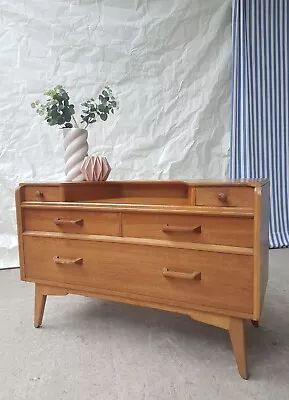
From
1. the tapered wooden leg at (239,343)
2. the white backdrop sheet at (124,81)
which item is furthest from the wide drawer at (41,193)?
the white backdrop sheet at (124,81)

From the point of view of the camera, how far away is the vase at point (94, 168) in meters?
1.55

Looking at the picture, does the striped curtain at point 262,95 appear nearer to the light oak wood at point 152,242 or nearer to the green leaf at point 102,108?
the green leaf at point 102,108

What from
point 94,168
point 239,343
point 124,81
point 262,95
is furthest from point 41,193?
point 262,95

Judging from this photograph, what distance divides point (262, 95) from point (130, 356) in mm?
2188

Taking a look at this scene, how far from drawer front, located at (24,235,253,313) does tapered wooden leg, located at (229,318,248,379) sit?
6 centimetres

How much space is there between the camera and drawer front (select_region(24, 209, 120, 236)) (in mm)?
1229

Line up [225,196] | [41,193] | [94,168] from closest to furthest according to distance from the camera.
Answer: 1. [225,196]
2. [41,193]
3. [94,168]

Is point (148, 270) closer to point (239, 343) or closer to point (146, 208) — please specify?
point (146, 208)

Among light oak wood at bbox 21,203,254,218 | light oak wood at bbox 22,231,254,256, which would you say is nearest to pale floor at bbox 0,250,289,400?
light oak wood at bbox 22,231,254,256

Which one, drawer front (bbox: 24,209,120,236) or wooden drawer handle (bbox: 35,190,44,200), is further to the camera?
wooden drawer handle (bbox: 35,190,44,200)

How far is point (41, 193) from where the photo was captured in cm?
137

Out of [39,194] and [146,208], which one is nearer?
[146,208]

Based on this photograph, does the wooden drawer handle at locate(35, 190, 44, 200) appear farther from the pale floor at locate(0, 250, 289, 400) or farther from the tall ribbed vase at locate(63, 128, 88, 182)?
the pale floor at locate(0, 250, 289, 400)

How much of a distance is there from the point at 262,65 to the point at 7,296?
2408 mm
